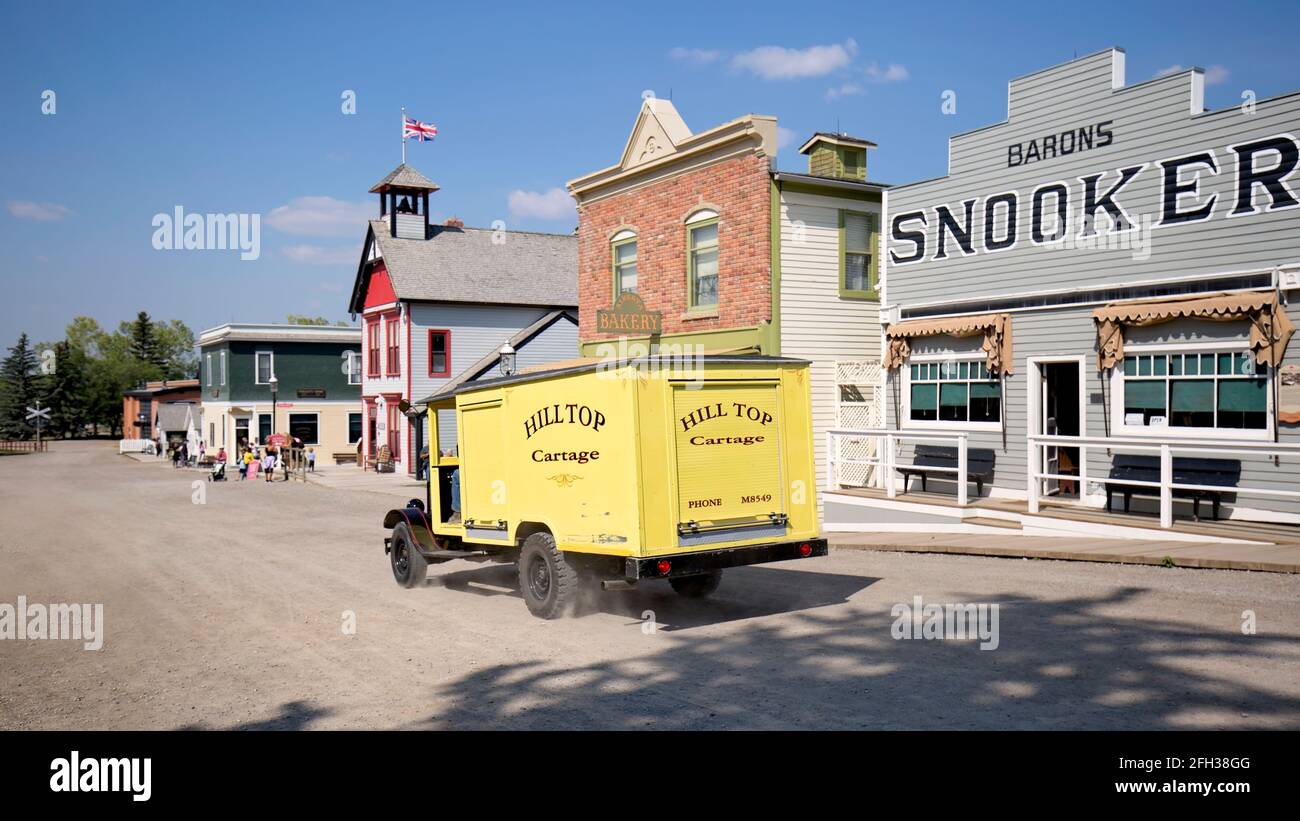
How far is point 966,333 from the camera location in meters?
17.8

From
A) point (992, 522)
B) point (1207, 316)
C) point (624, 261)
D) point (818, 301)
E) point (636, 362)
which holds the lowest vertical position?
point (992, 522)

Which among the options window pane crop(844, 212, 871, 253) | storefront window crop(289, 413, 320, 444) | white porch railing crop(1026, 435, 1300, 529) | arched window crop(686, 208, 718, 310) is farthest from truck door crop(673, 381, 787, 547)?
storefront window crop(289, 413, 320, 444)

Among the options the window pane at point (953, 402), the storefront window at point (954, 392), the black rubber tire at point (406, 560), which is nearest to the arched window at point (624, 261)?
the storefront window at point (954, 392)

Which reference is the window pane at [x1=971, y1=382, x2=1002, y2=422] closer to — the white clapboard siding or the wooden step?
the wooden step

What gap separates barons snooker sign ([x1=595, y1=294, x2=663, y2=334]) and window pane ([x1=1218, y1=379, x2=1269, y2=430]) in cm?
1156

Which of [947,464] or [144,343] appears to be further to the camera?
[144,343]

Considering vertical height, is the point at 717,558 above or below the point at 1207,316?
below

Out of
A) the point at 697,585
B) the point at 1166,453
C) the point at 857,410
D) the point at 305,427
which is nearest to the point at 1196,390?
the point at 1166,453

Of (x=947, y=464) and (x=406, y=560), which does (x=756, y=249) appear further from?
(x=406, y=560)

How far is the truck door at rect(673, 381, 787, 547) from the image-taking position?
972 centimetres

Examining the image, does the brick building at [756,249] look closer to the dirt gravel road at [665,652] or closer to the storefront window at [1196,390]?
the storefront window at [1196,390]

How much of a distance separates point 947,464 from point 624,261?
973 cm

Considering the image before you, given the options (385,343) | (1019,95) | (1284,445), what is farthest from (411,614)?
(385,343)

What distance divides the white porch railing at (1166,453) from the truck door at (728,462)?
5734mm
